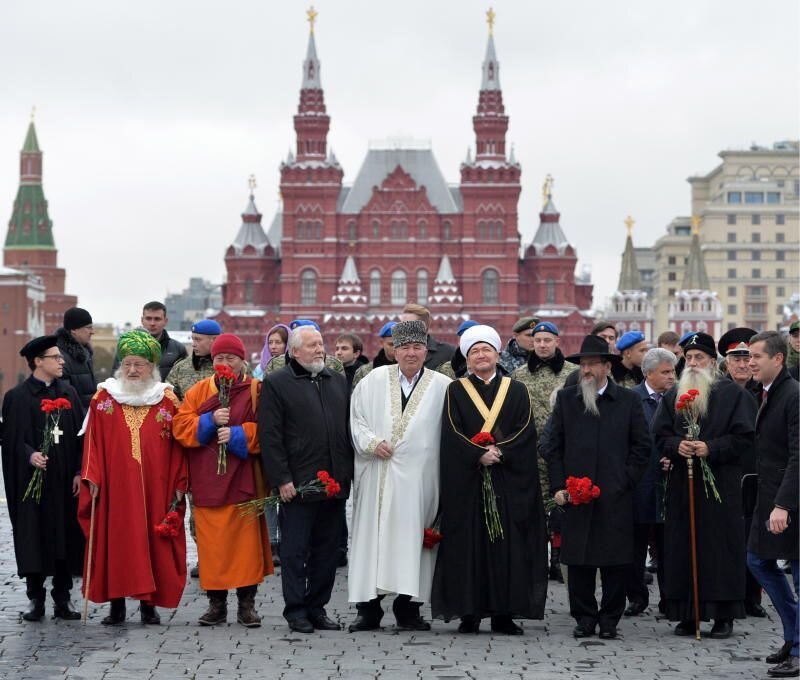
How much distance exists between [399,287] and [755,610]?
74.5 m

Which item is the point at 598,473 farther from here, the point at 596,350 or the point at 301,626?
the point at 301,626

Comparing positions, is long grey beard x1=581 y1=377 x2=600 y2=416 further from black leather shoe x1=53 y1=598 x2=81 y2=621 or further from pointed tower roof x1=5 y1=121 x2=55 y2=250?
pointed tower roof x1=5 y1=121 x2=55 y2=250

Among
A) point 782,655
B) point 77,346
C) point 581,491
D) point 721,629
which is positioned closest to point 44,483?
point 77,346

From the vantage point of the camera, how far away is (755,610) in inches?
394

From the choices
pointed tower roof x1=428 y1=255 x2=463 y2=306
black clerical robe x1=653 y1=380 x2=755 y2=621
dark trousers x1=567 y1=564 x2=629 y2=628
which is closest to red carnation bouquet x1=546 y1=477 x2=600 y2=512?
dark trousers x1=567 y1=564 x2=629 y2=628

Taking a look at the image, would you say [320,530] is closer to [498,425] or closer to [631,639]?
[498,425]

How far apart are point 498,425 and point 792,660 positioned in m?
2.22

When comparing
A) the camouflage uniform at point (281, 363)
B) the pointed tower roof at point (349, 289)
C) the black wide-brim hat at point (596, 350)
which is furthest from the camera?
the pointed tower roof at point (349, 289)

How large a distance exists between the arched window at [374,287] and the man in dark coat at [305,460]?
74521 millimetres

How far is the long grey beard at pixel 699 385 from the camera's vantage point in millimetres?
9164

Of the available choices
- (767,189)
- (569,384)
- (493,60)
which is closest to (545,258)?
(493,60)

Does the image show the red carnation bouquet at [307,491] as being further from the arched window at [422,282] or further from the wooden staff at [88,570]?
the arched window at [422,282]

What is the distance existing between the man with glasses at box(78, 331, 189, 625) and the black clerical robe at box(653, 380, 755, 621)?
9.71 ft

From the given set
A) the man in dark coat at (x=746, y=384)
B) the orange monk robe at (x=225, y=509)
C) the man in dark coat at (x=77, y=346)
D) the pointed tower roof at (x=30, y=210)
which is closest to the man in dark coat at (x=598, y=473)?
the man in dark coat at (x=746, y=384)
